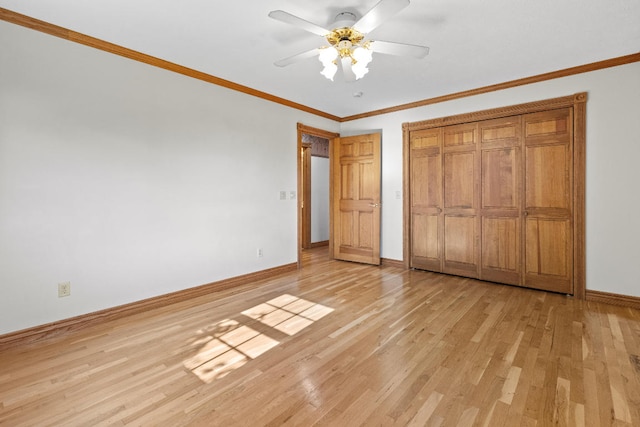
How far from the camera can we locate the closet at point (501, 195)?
11.8 ft

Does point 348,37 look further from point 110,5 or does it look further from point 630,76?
point 630,76

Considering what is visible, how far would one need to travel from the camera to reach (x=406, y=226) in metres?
4.93

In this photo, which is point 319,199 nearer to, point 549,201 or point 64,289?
point 549,201

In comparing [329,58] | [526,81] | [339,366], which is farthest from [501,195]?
[339,366]

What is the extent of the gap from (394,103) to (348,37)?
8.22ft

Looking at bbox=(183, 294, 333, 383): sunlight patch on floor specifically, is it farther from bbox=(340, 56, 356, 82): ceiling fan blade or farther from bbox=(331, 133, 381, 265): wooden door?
bbox=(340, 56, 356, 82): ceiling fan blade

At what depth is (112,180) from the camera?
2941 millimetres

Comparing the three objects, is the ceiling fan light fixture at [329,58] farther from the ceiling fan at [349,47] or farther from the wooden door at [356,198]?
the wooden door at [356,198]

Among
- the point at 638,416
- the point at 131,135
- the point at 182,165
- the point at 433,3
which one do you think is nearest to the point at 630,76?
the point at 433,3

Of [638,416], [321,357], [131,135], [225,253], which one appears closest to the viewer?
[638,416]

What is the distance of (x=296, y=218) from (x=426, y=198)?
2.01 metres

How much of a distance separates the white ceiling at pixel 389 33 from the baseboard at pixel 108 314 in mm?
2476

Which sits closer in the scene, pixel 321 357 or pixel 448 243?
pixel 321 357

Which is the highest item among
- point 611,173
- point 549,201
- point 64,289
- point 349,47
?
point 349,47
